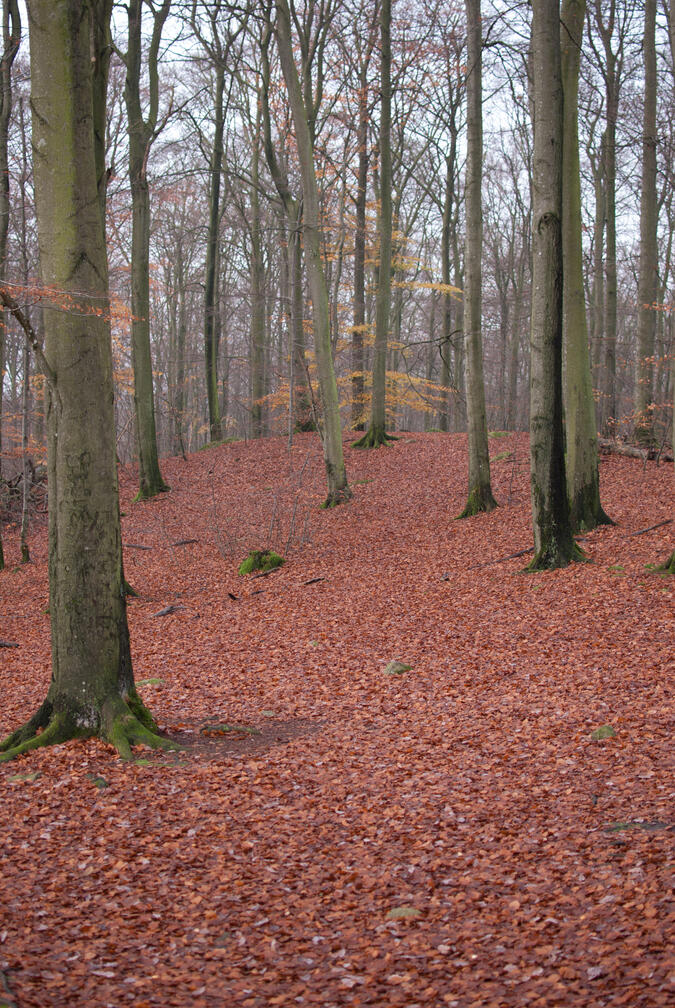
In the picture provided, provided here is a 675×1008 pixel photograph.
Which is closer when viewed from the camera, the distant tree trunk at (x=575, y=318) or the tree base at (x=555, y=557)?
the tree base at (x=555, y=557)

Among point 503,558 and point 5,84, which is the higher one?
point 5,84

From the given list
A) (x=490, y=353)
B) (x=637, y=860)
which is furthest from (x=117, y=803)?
(x=490, y=353)

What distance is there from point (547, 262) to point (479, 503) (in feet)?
17.5

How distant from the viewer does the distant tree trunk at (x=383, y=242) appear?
17.3 m

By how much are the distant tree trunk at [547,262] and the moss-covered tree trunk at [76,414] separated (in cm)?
558

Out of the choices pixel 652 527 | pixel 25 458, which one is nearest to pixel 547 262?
pixel 652 527

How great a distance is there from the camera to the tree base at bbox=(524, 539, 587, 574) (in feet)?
32.0

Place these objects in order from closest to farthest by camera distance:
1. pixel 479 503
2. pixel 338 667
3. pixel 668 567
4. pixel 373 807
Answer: pixel 373 807 → pixel 338 667 → pixel 668 567 → pixel 479 503

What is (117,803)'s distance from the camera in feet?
15.6

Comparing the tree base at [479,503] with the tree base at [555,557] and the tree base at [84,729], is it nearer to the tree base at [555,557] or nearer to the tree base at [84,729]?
the tree base at [555,557]

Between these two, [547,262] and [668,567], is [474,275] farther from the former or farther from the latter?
[668,567]

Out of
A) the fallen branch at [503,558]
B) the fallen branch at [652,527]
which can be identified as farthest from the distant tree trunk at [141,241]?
the fallen branch at [652,527]

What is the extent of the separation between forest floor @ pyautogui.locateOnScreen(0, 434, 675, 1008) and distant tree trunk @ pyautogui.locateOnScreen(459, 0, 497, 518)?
3.23 m

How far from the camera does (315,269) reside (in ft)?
47.3
